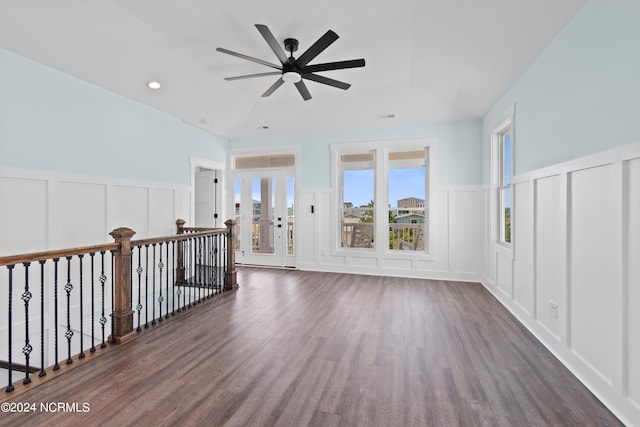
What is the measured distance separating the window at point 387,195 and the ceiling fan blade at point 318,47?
2901mm

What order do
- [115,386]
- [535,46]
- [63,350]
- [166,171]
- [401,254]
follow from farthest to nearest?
[401,254] < [166,171] < [63,350] < [535,46] < [115,386]

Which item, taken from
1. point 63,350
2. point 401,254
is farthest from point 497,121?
point 63,350

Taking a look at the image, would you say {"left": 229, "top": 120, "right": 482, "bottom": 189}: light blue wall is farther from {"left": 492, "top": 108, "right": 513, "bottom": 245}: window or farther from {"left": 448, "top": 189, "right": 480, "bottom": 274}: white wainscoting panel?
{"left": 492, "top": 108, "right": 513, "bottom": 245}: window

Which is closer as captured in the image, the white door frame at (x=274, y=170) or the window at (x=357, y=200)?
the window at (x=357, y=200)

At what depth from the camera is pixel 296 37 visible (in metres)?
3.13

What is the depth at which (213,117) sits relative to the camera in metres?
5.12

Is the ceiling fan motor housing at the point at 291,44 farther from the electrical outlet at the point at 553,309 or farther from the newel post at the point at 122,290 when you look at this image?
the electrical outlet at the point at 553,309

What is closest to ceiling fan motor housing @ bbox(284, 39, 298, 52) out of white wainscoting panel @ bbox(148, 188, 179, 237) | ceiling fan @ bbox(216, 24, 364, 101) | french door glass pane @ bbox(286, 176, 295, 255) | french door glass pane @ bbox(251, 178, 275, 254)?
ceiling fan @ bbox(216, 24, 364, 101)

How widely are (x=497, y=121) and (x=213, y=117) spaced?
4528 mm

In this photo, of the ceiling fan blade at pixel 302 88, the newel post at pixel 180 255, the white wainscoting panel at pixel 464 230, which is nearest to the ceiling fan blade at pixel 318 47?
the ceiling fan blade at pixel 302 88

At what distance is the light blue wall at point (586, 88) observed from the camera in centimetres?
175

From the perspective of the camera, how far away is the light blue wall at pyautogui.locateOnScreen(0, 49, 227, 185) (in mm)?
2967

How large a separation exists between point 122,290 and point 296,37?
312 cm

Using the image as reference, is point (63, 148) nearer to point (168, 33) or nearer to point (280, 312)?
point (168, 33)
